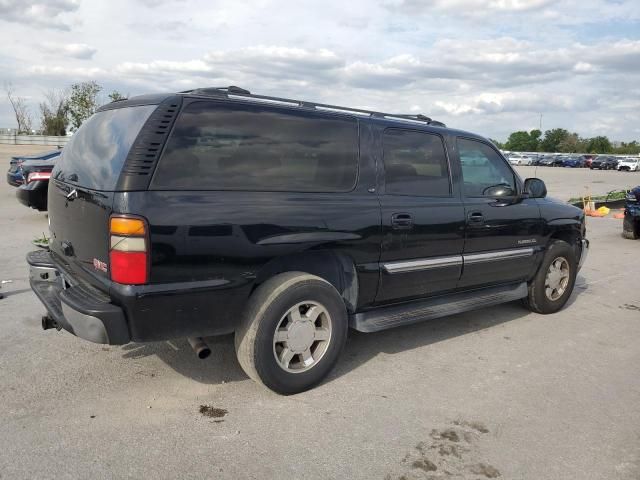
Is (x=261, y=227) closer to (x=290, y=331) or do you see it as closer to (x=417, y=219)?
(x=290, y=331)

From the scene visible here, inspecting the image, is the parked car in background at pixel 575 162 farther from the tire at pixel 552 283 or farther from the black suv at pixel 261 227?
the black suv at pixel 261 227

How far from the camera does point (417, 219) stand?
4312 millimetres

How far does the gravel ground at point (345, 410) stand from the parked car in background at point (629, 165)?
182ft

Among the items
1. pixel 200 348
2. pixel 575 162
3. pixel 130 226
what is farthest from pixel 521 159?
pixel 130 226

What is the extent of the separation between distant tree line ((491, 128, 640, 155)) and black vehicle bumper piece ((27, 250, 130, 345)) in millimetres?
95280

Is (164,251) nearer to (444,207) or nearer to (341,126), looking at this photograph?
(341,126)

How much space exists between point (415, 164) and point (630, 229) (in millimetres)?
8419

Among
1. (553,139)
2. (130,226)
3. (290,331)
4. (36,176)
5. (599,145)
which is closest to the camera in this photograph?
(130,226)

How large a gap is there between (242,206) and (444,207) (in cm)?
187

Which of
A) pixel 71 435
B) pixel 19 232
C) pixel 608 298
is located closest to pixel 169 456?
pixel 71 435

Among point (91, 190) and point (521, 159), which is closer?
point (91, 190)

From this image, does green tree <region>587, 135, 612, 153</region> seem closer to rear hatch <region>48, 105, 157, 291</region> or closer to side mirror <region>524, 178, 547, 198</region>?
side mirror <region>524, 178, 547, 198</region>

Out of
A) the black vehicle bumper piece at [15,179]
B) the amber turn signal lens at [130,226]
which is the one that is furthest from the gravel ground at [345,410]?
the black vehicle bumper piece at [15,179]

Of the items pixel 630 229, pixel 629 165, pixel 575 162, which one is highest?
pixel 575 162
